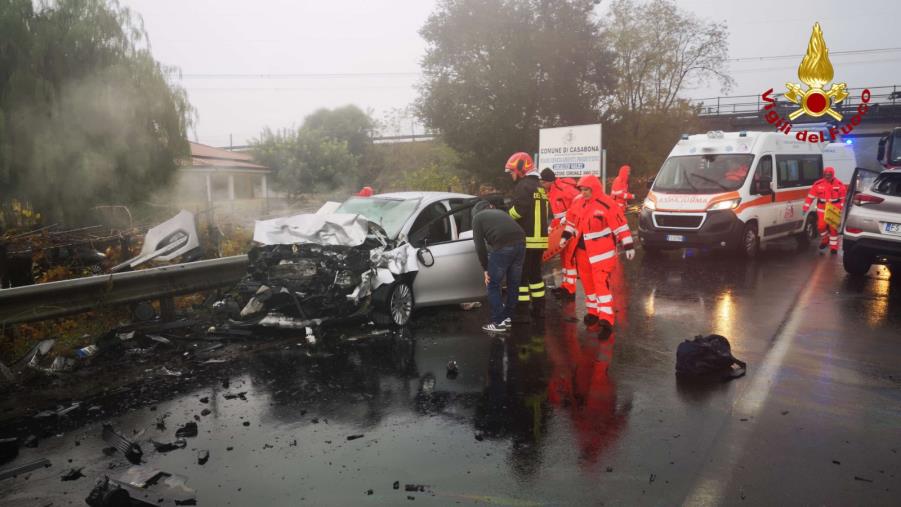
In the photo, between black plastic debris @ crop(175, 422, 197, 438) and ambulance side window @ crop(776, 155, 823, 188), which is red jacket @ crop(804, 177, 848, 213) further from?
black plastic debris @ crop(175, 422, 197, 438)

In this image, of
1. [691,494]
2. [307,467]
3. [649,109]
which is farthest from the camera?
[649,109]

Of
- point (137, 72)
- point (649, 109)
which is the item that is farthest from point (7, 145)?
point (649, 109)

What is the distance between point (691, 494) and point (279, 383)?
3.44 metres

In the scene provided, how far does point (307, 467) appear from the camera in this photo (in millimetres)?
4074

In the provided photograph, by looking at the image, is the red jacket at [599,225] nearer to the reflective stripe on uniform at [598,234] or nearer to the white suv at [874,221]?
the reflective stripe on uniform at [598,234]

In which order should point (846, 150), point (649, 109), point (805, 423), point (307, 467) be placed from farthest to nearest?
point (649, 109), point (846, 150), point (805, 423), point (307, 467)

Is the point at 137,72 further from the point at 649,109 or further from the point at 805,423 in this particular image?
the point at 649,109

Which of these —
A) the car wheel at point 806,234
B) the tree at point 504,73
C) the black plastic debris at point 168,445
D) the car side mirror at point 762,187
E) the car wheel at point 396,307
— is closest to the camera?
the black plastic debris at point 168,445

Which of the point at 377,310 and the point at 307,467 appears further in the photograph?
the point at 377,310

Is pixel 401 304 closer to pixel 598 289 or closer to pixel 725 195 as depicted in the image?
pixel 598 289

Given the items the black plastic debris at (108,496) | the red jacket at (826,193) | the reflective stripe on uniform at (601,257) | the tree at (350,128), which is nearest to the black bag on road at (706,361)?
the reflective stripe on uniform at (601,257)

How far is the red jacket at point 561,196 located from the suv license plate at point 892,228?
4.58 metres

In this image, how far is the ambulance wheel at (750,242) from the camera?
13438 mm

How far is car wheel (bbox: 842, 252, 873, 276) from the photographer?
10930mm
